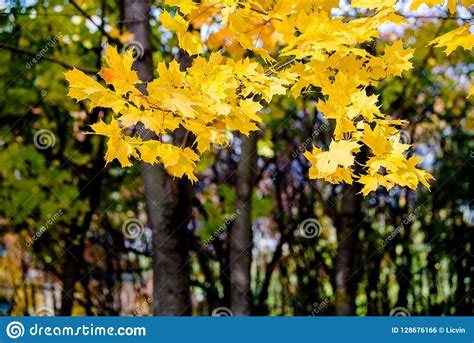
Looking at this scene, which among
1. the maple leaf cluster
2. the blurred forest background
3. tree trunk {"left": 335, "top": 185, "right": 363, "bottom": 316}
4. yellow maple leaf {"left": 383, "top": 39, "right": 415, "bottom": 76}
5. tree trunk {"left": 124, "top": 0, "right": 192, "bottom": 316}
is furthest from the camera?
the blurred forest background

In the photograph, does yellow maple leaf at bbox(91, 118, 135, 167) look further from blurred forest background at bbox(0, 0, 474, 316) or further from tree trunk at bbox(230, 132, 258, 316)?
blurred forest background at bbox(0, 0, 474, 316)

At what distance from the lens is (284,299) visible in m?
9.11

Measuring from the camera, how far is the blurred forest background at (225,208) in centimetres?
740

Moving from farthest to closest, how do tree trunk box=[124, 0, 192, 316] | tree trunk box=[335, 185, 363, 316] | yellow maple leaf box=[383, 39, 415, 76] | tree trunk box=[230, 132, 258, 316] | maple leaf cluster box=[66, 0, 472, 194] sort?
tree trunk box=[335, 185, 363, 316] → tree trunk box=[230, 132, 258, 316] → tree trunk box=[124, 0, 192, 316] → yellow maple leaf box=[383, 39, 415, 76] → maple leaf cluster box=[66, 0, 472, 194]

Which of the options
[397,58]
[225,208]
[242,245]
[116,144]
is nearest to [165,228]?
[242,245]

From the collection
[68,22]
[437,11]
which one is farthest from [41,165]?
[437,11]

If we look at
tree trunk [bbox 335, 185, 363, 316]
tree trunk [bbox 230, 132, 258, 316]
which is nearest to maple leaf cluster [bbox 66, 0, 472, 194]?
tree trunk [bbox 230, 132, 258, 316]

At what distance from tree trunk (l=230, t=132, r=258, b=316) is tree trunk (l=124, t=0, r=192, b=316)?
36.3 inches

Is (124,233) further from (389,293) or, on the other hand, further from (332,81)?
(332,81)

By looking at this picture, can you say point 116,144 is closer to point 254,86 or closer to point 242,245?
point 254,86

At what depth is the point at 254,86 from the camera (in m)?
2.75

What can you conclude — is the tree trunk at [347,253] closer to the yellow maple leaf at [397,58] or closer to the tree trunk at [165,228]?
the tree trunk at [165,228]

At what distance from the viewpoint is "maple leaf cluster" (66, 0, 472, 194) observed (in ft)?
8.43

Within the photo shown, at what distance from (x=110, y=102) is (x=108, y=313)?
681 centimetres
